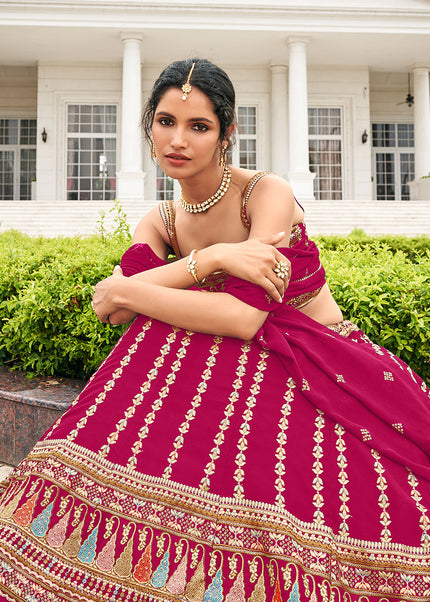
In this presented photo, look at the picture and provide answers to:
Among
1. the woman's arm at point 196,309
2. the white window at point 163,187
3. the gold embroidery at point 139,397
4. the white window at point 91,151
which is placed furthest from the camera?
the white window at point 163,187

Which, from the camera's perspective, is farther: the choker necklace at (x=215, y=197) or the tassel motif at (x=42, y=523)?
the choker necklace at (x=215, y=197)

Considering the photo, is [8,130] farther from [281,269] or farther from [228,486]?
[228,486]

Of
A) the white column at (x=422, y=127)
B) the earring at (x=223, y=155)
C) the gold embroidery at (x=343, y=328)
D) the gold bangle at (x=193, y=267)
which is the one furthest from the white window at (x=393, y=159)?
the gold bangle at (x=193, y=267)

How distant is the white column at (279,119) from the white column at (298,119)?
4.59 ft

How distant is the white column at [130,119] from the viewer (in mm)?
13180

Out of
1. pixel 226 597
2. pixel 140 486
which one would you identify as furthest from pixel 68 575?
pixel 226 597

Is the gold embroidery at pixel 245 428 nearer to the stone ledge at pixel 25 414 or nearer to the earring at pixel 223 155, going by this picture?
the earring at pixel 223 155

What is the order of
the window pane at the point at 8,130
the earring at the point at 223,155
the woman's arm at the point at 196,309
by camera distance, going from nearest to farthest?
1. the woman's arm at the point at 196,309
2. the earring at the point at 223,155
3. the window pane at the point at 8,130

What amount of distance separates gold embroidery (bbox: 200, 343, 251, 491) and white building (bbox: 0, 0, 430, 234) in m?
11.3

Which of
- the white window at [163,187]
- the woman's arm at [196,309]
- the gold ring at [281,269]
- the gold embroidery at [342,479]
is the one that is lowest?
the gold embroidery at [342,479]

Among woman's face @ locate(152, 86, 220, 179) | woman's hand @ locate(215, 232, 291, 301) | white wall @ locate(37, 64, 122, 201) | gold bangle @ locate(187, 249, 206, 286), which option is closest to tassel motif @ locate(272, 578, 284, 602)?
woman's hand @ locate(215, 232, 291, 301)

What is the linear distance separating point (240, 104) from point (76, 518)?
15.6 metres

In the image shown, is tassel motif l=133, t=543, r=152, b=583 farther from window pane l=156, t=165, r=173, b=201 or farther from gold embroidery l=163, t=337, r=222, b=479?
window pane l=156, t=165, r=173, b=201

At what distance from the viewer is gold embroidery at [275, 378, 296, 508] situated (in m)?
1.29
